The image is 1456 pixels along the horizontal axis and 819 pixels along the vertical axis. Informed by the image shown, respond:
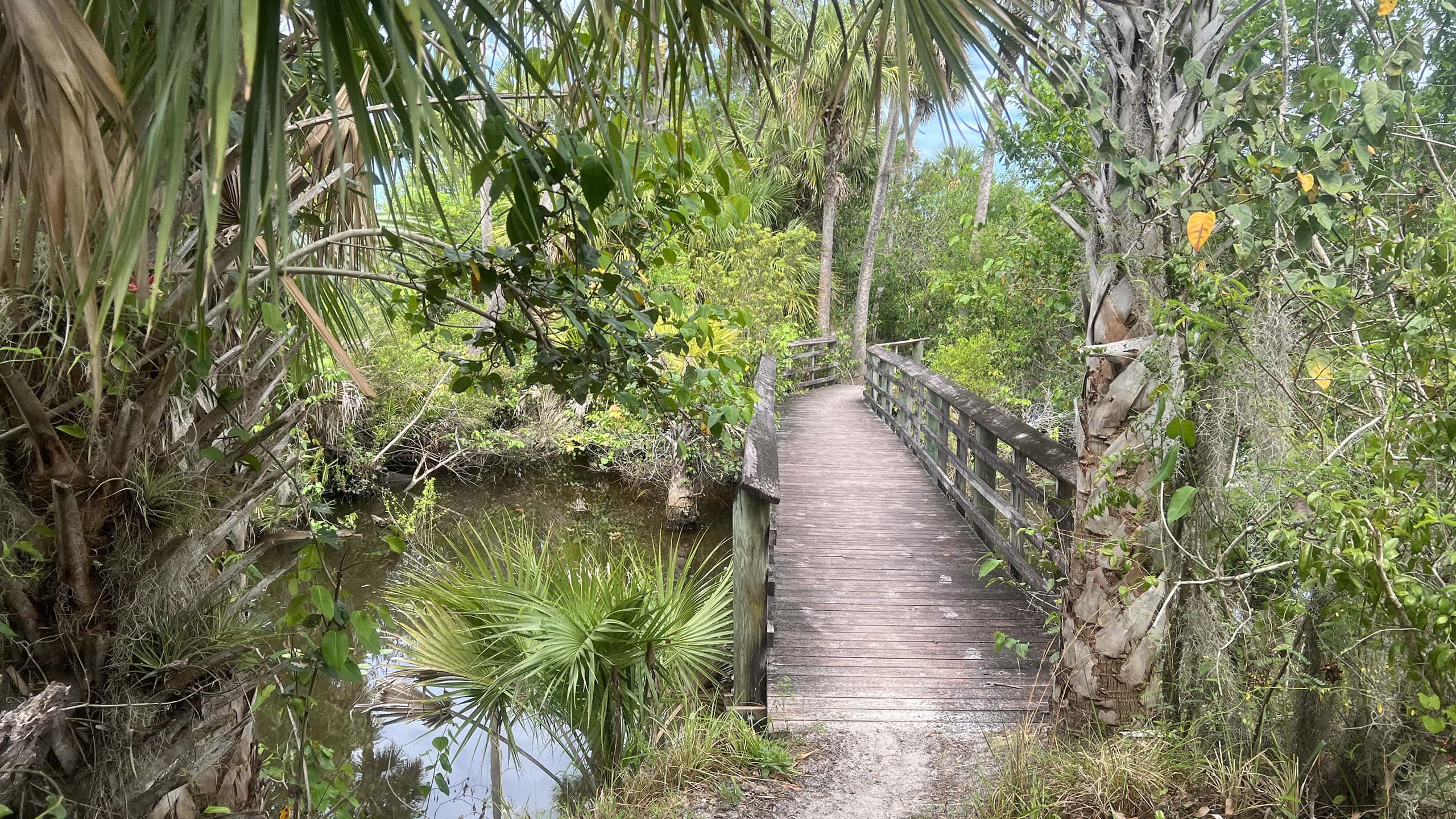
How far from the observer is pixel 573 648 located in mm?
4551

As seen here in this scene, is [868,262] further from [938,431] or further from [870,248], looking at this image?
[938,431]

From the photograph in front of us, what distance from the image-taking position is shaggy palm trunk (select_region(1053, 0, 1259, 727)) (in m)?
3.06

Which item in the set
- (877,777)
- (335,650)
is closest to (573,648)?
(877,777)

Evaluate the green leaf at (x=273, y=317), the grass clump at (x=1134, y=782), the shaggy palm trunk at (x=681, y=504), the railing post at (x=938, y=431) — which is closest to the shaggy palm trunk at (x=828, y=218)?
the shaggy palm trunk at (x=681, y=504)

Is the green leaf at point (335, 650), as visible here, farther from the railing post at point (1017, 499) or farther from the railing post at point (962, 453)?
the railing post at point (962, 453)

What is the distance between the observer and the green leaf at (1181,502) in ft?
7.98

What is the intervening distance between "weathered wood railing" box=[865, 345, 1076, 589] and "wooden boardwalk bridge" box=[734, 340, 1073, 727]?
18mm

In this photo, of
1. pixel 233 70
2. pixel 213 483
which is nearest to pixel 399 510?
pixel 213 483

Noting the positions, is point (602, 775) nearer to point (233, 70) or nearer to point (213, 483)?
point (213, 483)

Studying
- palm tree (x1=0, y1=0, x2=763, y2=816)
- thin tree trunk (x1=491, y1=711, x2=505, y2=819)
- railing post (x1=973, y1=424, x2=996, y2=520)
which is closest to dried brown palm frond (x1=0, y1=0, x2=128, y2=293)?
palm tree (x1=0, y1=0, x2=763, y2=816)

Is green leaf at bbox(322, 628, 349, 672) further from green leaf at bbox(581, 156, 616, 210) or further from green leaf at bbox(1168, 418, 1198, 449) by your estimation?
green leaf at bbox(1168, 418, 1198, 449)

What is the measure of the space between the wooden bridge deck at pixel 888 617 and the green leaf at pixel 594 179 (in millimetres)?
2826

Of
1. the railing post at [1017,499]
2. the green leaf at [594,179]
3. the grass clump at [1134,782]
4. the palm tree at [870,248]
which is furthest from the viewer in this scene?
the palm tree at [870,248]

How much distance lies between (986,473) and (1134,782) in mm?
3333
